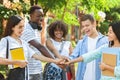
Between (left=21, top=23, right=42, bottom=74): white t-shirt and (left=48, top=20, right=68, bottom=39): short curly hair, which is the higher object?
(left=48, top=20, right=68, bottom=39): short curly hair

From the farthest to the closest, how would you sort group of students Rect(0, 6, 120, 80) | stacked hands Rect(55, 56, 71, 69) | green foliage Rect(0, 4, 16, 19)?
green foliage Rect(0, 4, 16, 19), stacked hands Rect(55, 56, 71, 69), group of students Rect(0, 6, 120, 80)

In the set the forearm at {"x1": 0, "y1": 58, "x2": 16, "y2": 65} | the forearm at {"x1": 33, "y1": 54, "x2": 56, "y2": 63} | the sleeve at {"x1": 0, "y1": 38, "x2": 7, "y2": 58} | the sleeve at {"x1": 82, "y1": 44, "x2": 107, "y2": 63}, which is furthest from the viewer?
the forearm at {"x1": 33, "y1": 54, "x2": 56, "y2": 63}

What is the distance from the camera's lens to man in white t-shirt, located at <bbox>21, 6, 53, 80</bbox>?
5.89 m

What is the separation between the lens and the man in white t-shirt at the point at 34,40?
19.3 ft

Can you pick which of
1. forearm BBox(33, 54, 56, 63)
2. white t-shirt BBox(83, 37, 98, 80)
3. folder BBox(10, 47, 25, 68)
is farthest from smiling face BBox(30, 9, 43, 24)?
folder BBox(10, 47, 25, 68)

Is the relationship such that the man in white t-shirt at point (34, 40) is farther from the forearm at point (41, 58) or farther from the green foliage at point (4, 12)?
the green foliage at point (4, 12)

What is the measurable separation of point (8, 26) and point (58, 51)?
3.87 ft

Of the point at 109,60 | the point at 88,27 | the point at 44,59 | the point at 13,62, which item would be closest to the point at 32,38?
the point at 44,59

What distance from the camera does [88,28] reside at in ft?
19.4

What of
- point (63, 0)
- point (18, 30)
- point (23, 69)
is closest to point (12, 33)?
point (18, 30)

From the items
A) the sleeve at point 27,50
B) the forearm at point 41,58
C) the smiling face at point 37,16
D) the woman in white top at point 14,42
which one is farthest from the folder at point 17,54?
the smiling face at point 37,16

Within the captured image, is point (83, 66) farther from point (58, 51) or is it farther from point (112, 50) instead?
point (112, 50)

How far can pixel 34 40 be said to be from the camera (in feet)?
19.4

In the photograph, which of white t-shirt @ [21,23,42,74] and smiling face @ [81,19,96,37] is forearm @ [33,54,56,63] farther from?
smiling face @ [81,19,96,37]
